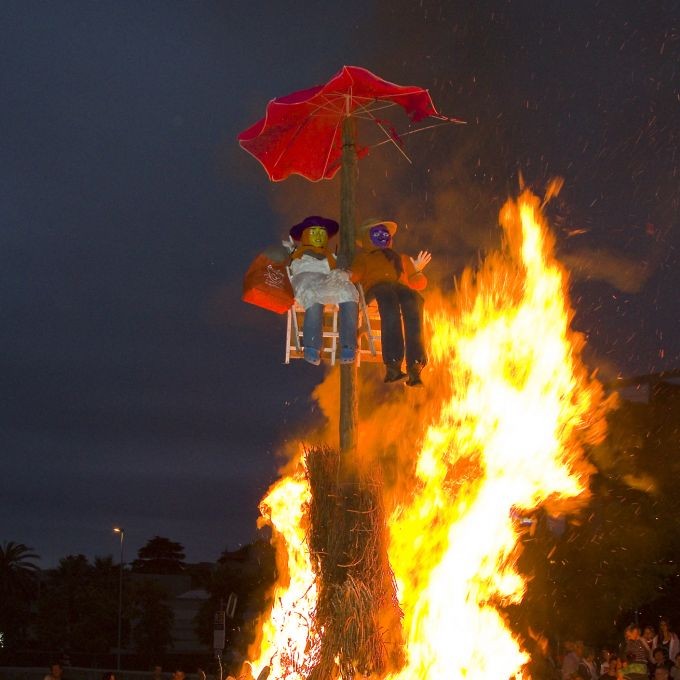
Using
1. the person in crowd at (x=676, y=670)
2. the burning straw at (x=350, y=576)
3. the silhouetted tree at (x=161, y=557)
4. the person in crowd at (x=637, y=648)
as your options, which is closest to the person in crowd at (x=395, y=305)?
the burning straw at (x=350, y=576)

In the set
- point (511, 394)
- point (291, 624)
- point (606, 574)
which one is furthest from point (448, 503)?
point (606, 574)

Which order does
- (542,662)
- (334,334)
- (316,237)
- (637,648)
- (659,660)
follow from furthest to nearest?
(542,662), (659,660), (637,648), (316,237), (334,334)

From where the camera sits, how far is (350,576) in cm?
715

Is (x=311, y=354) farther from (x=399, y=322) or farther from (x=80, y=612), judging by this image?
(x=80, y=612)

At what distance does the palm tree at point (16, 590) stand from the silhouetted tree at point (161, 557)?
2818cm

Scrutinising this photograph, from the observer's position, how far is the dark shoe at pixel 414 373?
8.05 meters

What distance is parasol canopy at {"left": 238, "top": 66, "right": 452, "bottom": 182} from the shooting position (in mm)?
8195

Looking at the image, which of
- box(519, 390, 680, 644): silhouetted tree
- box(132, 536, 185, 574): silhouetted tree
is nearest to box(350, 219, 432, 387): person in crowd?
box(519, 390, 680, 644): silhouetted tree

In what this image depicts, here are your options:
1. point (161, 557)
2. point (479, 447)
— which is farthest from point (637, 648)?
point (161, 557)

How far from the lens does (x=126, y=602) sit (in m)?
55.8

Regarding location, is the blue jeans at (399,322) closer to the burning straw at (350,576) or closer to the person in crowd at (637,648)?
the burning straw at (350,576)

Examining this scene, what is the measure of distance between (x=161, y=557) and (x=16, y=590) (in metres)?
31.8

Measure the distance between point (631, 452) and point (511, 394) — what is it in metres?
14.6

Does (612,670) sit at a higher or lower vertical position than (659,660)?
lower
